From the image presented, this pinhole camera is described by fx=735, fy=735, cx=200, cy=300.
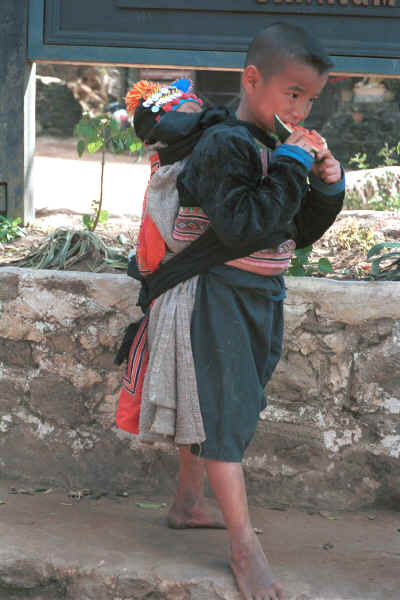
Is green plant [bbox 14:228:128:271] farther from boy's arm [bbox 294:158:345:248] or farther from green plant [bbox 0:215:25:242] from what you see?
boy's arm [bbox 294:158:345:248]

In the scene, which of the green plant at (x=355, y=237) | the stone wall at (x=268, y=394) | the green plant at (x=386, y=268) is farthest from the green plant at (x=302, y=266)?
the green plant at (x=355, y=237)

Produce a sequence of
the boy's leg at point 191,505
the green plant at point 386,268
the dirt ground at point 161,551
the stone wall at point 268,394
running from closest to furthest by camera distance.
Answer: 1. the dirt ground at point 161,551
2. the boy's leg at point 191,505
3. the stone wall at point 268,394
4. the green plant at point 386,268

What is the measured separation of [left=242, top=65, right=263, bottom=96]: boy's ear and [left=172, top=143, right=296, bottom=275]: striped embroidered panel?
17 cm

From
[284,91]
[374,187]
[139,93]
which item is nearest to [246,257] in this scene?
[284,91]

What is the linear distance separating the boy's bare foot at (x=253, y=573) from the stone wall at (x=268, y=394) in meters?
0.62

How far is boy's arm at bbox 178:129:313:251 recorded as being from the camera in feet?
5.75

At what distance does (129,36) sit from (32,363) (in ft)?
4.91

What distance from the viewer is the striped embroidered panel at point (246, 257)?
76.1 inches

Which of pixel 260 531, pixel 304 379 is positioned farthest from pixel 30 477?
pixel 304 379

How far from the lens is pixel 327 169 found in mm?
1955

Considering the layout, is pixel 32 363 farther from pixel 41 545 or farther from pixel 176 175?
pixel 176 175

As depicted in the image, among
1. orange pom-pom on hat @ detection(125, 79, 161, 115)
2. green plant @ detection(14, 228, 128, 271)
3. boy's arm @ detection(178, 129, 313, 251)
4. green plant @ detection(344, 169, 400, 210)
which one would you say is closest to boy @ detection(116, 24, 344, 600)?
boy's arm @ detection(178, 129, 313, 251)

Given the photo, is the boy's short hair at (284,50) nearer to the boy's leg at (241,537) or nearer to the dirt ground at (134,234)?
the boy's leg at (241,537)

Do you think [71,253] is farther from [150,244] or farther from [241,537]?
[241,537]
